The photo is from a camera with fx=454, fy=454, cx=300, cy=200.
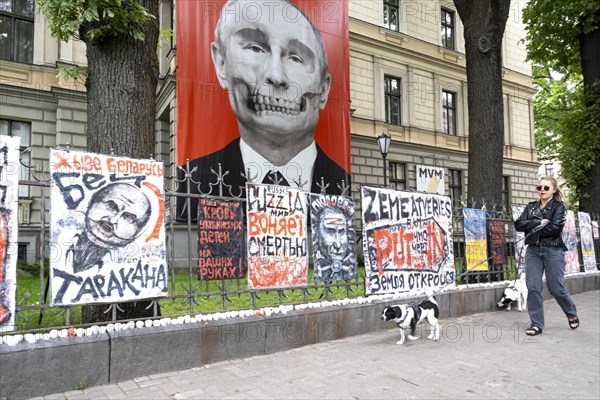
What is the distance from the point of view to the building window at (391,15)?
2275 cm

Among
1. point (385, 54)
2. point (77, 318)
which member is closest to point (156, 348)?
point (77, 318)

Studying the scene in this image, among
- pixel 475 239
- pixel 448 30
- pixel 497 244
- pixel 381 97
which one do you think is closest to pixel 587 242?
pixel 497 244

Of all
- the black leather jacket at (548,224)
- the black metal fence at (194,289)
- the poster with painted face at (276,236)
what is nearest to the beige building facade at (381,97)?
the black metal fence at (194,289)

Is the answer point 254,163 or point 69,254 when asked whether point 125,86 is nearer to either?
point 69,254

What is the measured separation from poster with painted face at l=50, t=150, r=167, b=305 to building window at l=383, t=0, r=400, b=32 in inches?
811

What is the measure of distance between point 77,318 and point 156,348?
61.7 inches

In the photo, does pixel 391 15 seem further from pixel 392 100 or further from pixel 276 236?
pixel 276 236

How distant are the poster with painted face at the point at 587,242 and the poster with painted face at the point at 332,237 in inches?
305

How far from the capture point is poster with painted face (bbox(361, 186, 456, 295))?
6.65 m

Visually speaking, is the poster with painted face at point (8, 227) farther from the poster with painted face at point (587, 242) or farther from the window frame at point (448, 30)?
the window frame at point (448, 30)

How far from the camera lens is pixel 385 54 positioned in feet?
72.3

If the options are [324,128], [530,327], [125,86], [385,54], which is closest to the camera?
[125,86]

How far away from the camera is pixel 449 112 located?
25.0 metres

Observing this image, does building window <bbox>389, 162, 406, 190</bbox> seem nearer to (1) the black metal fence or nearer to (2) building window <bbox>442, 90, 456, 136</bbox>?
(2) building window <bbox>442, 90, 456, 136</bbox>
